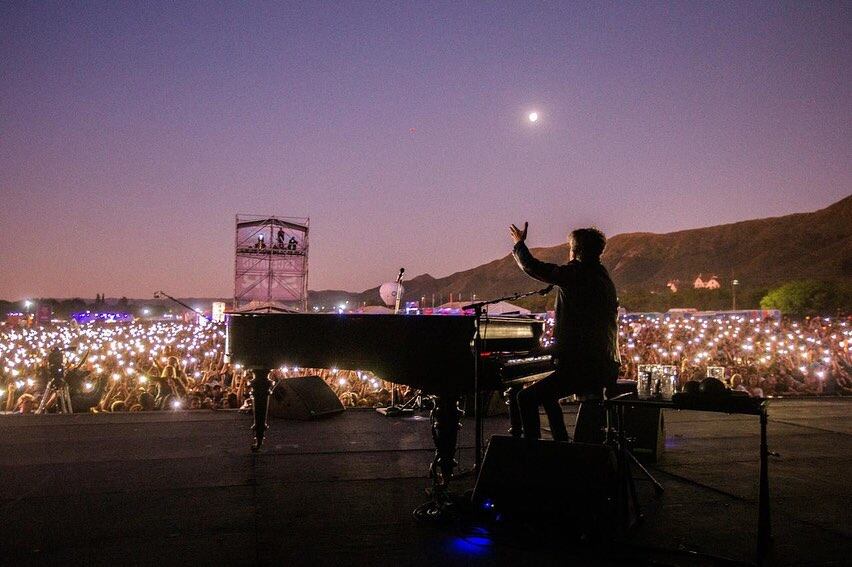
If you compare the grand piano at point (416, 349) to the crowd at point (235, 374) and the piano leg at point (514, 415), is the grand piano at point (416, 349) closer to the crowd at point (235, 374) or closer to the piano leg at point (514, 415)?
the piano leg at point (514, 415)

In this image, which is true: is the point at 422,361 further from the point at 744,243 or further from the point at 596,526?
the point at 744,243

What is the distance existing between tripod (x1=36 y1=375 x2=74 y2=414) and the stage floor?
110 centimetres

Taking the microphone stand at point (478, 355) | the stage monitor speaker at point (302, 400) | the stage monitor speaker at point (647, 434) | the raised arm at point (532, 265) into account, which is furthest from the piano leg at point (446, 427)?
the stage monitor speaker at point (302, 400)

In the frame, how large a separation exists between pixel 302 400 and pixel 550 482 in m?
4.98

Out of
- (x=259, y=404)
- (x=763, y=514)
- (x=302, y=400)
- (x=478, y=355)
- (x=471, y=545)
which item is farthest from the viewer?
(x=302, y=400)

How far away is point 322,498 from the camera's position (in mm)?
4387

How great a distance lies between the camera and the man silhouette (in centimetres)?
404

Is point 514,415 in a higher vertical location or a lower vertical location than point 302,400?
higher

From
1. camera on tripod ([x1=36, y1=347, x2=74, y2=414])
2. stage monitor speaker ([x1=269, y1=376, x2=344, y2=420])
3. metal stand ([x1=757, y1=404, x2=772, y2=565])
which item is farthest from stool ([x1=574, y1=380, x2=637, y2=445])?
camera on tripod ([x1=36, y1=347, x2=74, y2=414])

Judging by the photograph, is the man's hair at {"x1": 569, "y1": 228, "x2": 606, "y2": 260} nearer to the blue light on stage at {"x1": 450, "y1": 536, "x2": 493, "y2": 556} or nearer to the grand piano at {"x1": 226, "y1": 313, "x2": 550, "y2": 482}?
the grand piano at {"x1": 226, "y1": 313, "x2": 550, "y2": 482}

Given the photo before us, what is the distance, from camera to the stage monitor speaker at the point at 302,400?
25.8 feet

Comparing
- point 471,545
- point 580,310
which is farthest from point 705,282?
point 471,545

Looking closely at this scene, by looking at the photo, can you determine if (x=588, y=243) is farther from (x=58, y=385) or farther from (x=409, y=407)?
(x=58, y=385)

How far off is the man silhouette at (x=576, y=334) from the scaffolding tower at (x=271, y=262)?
87.4ft
